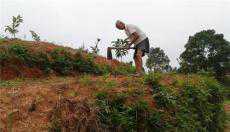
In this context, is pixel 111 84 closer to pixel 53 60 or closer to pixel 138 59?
pixel 138 59

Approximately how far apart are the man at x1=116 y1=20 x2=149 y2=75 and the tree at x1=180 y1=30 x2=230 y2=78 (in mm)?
36627

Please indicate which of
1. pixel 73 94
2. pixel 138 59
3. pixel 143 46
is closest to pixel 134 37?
pixel 143 46

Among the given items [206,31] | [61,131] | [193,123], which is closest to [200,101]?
[193,123]

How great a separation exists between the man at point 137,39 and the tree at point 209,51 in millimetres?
36627

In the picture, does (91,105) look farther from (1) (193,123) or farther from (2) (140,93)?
(1) (193,123)

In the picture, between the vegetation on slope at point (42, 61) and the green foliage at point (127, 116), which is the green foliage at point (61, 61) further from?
the green foliage at point (127, 116)

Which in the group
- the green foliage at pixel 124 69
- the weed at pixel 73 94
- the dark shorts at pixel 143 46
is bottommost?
the weed at pixel 73 94

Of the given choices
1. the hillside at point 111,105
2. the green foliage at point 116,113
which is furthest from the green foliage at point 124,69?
the green foliage at point 116,113

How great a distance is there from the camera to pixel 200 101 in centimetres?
1227

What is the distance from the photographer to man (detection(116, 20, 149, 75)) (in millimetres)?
12180

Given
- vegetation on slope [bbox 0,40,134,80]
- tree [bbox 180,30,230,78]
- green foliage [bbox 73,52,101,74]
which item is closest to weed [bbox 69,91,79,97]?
vegetation on slope [bbox 0,40,134,80]

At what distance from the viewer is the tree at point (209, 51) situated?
161ft

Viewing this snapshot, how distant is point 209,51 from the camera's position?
1971 inches

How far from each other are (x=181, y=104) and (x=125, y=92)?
1.72m
